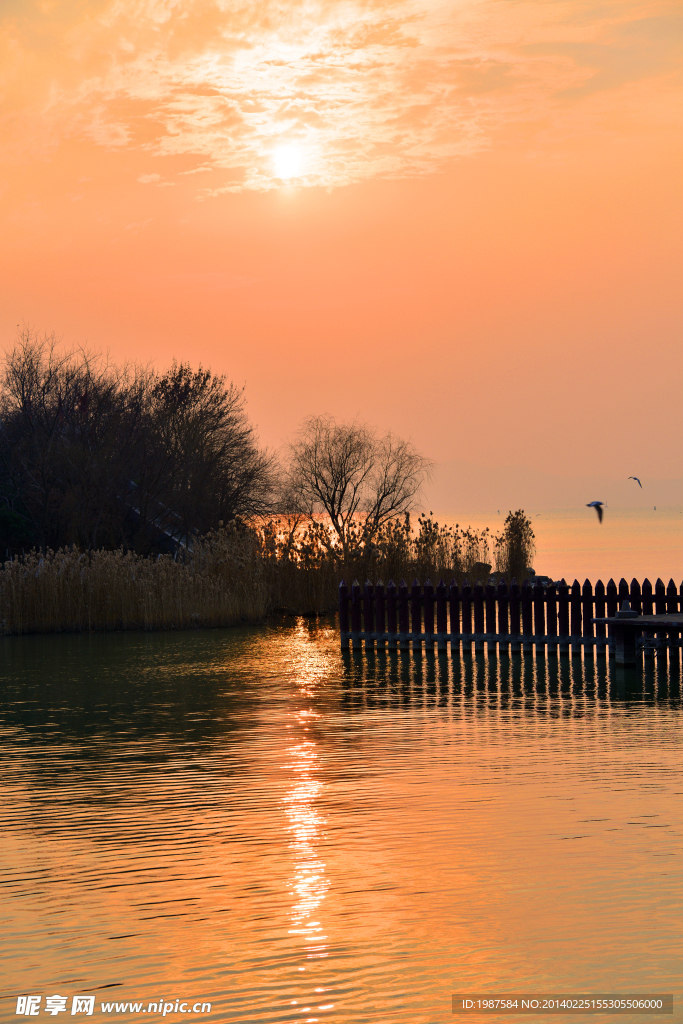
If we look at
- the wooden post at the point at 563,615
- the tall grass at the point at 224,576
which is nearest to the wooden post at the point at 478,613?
the wooden post at the point at 563,615

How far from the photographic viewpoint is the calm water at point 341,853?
5172mm

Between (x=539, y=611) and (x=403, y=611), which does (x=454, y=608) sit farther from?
(x=539, y=611)

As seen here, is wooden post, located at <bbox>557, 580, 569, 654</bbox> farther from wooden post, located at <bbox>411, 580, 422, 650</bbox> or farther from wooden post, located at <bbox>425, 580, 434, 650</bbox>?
wooden post, located at <bbox>411, 580, 422, 650</bbox>

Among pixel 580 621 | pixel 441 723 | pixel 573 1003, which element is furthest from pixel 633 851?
pixel 580 621

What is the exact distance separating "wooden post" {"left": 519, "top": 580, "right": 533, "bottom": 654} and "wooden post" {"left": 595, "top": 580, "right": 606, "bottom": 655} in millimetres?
1247

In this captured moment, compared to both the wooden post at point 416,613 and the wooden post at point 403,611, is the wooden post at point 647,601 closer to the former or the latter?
the wooden post at point 416,613

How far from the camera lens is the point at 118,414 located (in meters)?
37.5

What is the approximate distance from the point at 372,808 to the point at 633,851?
83.0 inches

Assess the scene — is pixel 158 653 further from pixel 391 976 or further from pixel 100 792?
pixel 391 976

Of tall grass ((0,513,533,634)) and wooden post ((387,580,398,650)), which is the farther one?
tall grass ((0,513,533,634))

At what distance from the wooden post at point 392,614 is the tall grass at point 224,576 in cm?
631

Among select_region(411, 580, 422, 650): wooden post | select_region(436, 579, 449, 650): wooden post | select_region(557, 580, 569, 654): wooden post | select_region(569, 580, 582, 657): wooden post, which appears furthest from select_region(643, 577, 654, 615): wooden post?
select_region(411, 580, 422, 650): wooden post

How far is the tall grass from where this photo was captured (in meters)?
26.4

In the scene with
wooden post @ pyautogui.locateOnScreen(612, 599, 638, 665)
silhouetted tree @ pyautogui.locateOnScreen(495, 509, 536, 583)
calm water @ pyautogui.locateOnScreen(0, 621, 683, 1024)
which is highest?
silhouetted tree @ pyautogui.locateOnScreen(495, 509, 536, 583)
